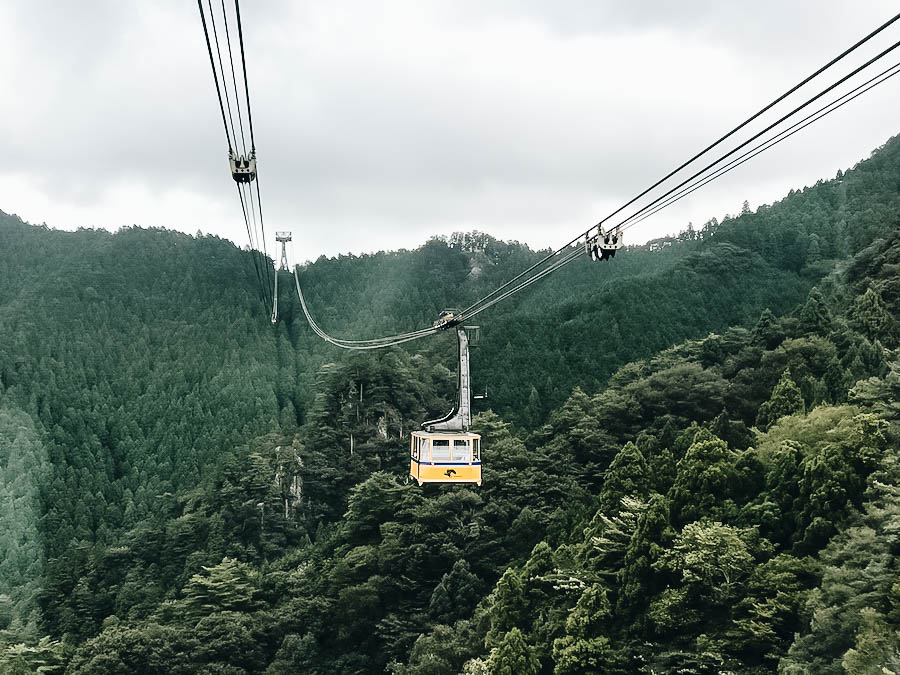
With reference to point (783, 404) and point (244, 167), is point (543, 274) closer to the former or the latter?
point (244, 167)

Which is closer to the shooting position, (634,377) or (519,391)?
(634,377)

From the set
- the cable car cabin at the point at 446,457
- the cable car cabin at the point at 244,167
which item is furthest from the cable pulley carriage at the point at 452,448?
the cable car cabin at the point at 244,167

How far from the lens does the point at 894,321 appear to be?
1160 inches

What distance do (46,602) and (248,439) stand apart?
1980 cm

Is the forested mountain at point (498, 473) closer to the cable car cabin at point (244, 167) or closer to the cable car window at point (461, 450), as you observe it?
the cable car window at point (461, 450)

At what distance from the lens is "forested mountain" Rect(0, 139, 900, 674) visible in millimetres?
19359

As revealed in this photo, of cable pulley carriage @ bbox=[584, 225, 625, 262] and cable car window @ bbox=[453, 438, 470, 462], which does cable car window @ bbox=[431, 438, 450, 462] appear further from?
cable pulley carriage @ bbox=[584, 225, 625, 262]

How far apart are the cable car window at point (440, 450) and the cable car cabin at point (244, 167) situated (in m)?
6.65

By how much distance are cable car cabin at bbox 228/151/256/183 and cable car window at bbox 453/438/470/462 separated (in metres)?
6.87

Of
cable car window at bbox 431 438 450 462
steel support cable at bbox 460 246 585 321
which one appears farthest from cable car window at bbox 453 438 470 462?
steel support cable at bbox 460 246 585 321

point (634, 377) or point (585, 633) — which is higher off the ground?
point (634, 377)

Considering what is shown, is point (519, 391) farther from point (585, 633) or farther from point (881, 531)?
point (881, 531)

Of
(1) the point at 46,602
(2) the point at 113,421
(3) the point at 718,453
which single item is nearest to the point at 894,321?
(3) the point at 718,453

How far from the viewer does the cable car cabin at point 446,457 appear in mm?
16156
